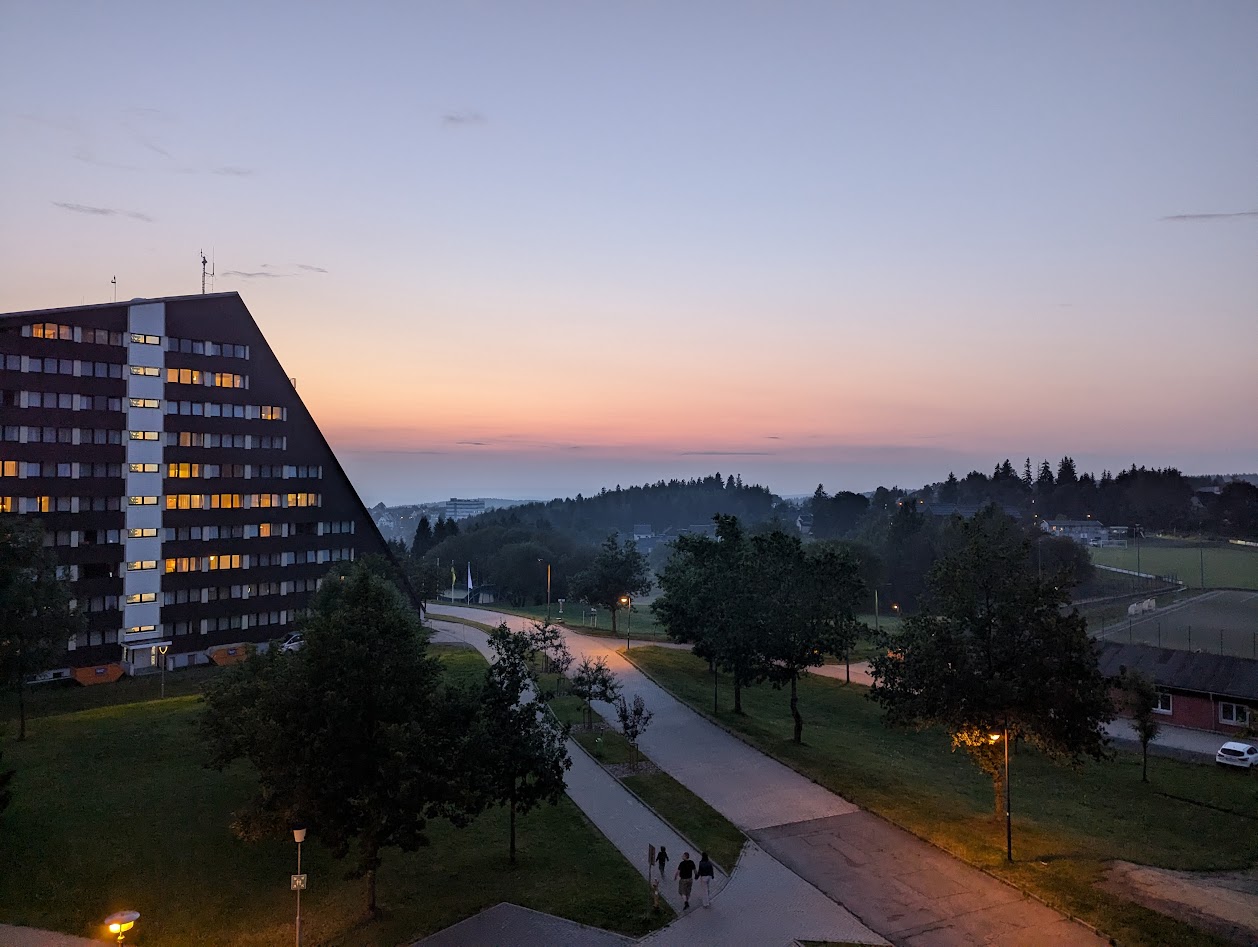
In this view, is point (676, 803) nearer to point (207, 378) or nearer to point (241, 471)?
point (241, 471)

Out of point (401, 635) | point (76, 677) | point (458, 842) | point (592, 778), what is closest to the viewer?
point (401, 635)

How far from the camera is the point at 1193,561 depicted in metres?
111

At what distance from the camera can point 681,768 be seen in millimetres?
36562

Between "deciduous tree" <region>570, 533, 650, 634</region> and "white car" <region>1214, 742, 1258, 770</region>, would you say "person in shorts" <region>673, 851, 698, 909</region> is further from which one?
"deciduous tree" <region>570, 533, 650, 634</region>

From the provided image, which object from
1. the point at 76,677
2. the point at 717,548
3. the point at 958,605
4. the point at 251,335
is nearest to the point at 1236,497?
the point at 717,548

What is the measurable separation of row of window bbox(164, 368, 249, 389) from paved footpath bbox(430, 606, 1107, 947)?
50.4 meters

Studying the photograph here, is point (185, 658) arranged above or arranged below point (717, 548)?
below

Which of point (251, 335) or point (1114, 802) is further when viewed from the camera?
point (251, 335)

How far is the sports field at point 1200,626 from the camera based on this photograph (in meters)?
65.5

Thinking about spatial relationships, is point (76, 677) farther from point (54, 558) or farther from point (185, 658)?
point (54, 558)

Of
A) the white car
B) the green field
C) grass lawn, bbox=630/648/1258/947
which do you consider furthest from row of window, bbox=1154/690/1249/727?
the green field

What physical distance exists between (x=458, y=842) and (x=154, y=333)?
181 feet

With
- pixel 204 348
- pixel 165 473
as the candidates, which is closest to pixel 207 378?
pixel 204 348

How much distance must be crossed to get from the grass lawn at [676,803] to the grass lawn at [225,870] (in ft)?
10.3
